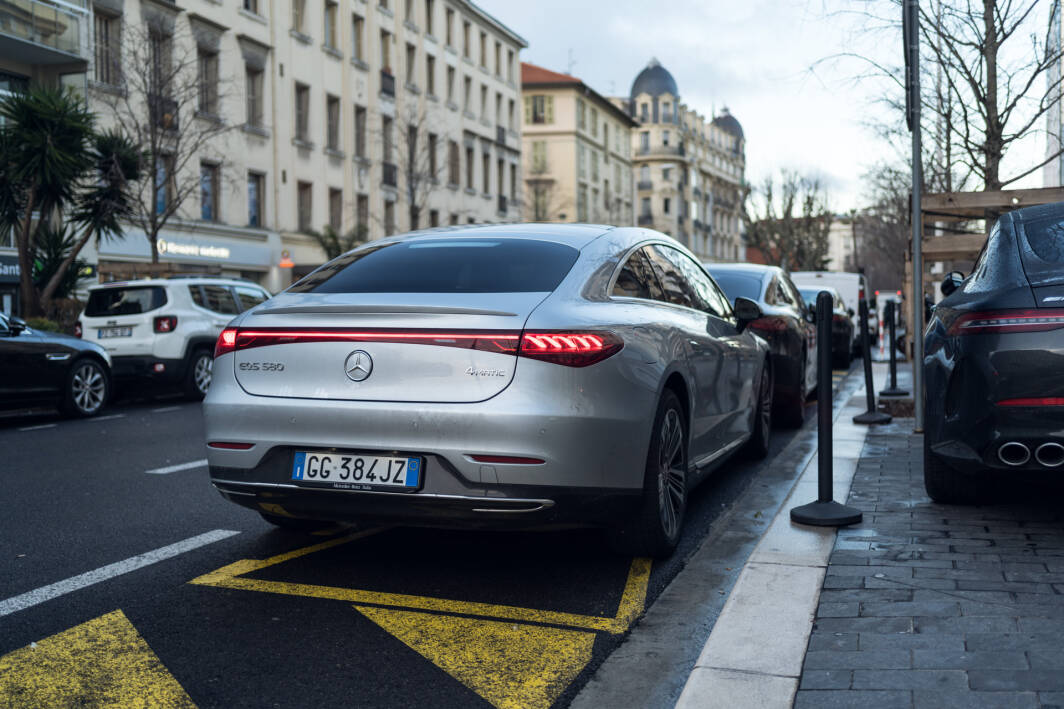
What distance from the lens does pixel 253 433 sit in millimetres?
4672

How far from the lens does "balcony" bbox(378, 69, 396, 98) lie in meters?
44.9

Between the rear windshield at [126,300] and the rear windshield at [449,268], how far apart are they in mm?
10553

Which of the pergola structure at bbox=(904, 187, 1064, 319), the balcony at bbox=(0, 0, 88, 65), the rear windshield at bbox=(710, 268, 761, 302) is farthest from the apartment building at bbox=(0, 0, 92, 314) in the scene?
the pergola structure at bbox=(904, 187, 1064, 319)

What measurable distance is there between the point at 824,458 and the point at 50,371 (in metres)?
9.73

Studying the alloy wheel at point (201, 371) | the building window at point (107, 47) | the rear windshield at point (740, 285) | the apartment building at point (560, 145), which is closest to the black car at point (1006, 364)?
the rear windshield at point (740, 285)

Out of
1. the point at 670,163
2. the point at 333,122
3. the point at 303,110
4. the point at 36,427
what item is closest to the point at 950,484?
the point at 36,427

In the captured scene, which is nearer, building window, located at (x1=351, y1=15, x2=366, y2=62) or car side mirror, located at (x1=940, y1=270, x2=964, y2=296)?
car side mirror, located at (x1=940, y1=270, x2=964, y2=296)

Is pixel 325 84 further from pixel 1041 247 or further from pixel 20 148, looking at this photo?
pixel 1041 247

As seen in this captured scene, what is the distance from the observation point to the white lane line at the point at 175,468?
8195 millimetres

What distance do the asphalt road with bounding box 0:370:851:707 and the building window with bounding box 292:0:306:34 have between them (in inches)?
1360

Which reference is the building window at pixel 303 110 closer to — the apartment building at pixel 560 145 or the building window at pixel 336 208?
the building window at pixel 336 208

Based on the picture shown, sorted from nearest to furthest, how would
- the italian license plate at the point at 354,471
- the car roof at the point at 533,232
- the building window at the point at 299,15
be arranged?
the italian license plate at the point at 354,471
the car roof at the point at 533,232
the building window at the point at 299,15

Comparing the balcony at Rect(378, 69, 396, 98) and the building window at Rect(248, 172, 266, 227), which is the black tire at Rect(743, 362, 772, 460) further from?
the balcony at Rect(378, 69, 396, 98)

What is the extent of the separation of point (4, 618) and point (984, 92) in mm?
13319
